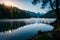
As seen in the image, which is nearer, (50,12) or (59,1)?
(59,1)

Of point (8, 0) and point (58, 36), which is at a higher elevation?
point (8, 0)

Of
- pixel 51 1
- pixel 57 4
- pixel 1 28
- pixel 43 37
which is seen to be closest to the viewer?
pixel 43 37

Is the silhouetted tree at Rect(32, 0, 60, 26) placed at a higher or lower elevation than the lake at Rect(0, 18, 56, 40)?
higher

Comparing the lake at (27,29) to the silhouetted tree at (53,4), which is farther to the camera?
the lake at (27,29)

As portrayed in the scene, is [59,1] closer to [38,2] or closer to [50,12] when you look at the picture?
[50,12]

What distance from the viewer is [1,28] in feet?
44.6

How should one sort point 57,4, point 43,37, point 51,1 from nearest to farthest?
point 43,37, point 57,4, point 51,1

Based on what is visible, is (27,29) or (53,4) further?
(27,29)

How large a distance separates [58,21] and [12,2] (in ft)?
10.7

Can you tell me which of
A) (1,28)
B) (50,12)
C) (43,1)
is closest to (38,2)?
(43,1)

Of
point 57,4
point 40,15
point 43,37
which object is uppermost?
point 57,4

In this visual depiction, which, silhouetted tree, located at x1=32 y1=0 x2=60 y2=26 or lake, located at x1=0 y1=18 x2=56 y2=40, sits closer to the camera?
silhouetted tree, located at x1=32 y1=0 x2=60 y2=26

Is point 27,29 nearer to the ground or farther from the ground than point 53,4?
A: nearer to the ground

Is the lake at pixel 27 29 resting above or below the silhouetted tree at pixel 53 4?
below
